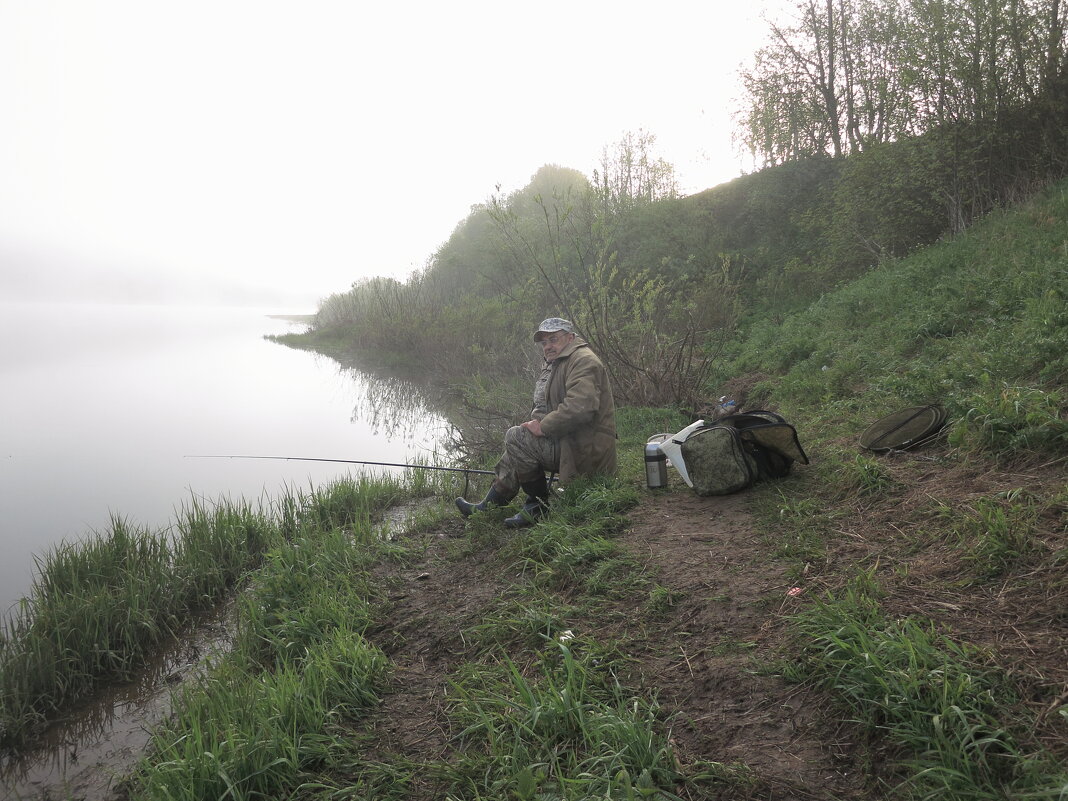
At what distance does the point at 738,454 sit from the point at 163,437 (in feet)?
40.3

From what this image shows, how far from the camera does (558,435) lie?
4758mm

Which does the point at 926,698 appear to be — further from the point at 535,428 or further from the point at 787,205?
the point at 787,205

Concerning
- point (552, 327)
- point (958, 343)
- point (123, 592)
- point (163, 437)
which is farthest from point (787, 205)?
point (123, 592)

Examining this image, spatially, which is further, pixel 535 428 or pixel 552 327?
pixel 552 327

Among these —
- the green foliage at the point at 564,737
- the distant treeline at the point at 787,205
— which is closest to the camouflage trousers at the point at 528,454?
the green foliage at the point at 564,737

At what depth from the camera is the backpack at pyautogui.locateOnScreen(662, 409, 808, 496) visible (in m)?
4.16

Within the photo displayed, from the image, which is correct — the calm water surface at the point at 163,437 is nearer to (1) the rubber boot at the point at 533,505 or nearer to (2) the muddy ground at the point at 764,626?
(1) the rubber boot at the point at 533,505

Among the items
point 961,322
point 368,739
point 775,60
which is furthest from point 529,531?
point 775,60

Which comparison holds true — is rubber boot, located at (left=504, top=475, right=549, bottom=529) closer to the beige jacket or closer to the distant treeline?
the beige jacket

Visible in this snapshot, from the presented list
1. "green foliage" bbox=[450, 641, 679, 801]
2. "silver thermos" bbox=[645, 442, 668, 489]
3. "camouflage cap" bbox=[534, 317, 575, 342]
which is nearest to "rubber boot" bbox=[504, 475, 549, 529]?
"silver thermos" bbox=[645, 442, 668, 489]

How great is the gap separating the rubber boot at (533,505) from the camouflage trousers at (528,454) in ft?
0.22

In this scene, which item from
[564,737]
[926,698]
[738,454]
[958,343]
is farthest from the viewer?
[958,343]

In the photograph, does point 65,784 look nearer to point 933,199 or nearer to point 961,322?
point 961,322

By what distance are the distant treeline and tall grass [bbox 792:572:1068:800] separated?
610 cm
